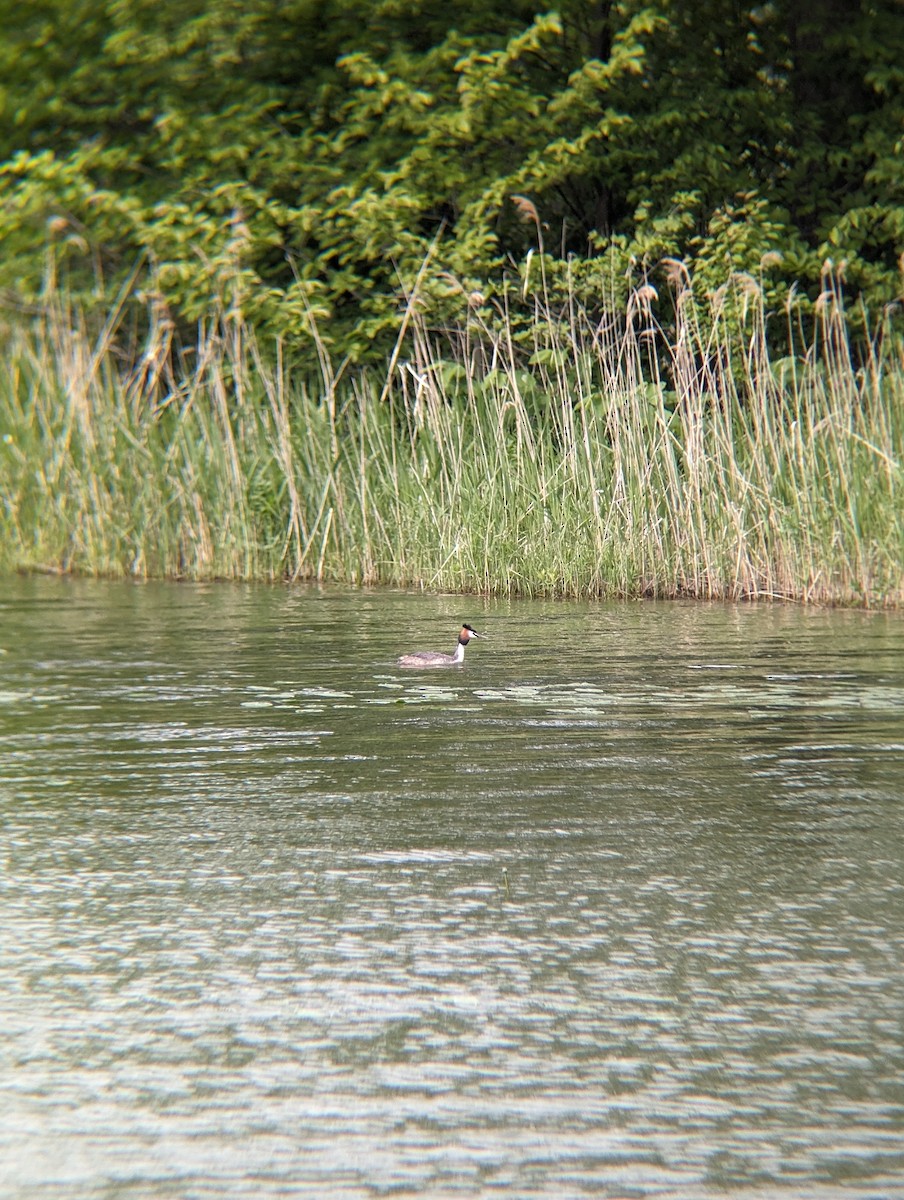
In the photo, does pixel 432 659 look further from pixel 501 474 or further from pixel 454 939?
pixel 454 939

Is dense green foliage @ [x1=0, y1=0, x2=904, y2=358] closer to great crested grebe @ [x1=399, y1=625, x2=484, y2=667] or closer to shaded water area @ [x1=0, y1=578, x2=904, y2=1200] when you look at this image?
great crested grebe @ [x1=399, y1=625, x2=484, y2=667]

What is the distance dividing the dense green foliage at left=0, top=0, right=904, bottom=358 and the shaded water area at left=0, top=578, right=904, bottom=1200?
827 cm

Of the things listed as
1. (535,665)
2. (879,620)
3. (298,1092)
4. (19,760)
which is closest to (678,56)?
(879,620)

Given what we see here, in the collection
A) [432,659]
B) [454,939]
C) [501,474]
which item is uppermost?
[501,474]

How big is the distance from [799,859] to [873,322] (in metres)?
12.7

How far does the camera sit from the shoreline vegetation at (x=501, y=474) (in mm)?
10242

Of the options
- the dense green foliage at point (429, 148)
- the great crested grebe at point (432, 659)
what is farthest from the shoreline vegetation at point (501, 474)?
the great crested grebe at point (432, 659)

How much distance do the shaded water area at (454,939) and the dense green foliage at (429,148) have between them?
8274 mm

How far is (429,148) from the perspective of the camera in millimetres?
15070

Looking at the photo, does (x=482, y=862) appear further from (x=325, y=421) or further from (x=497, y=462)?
(x=325, y=421)

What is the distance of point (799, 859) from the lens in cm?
400

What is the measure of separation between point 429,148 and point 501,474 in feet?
17.5

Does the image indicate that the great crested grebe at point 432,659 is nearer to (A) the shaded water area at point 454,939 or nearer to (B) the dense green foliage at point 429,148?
(A) the shaded water area at point 454,939

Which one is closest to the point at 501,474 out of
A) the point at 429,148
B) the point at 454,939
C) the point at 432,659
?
the point at 432,659
